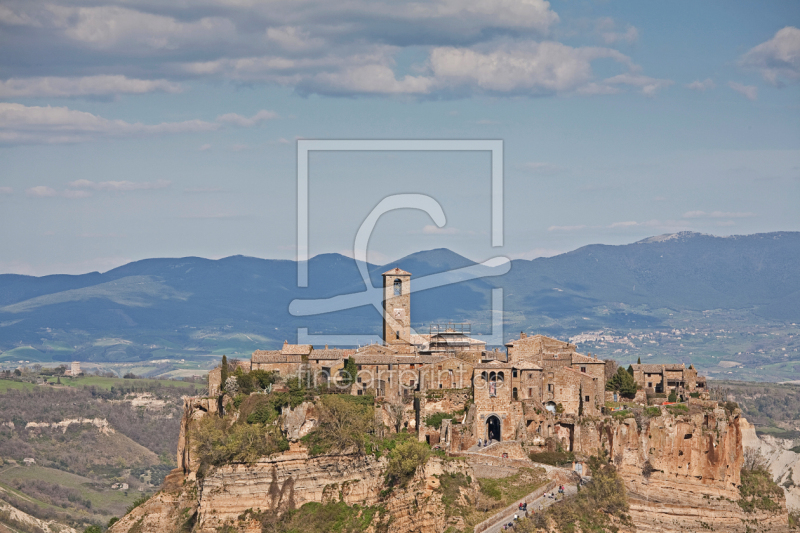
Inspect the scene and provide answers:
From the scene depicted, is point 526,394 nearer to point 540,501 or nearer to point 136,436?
point 540,501

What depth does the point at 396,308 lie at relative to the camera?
238 feet

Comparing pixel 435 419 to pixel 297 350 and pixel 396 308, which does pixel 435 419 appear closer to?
pixel 297 350

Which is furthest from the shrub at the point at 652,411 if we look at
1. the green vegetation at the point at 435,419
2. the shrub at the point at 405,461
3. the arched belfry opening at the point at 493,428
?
the shrub at the point at 405,461

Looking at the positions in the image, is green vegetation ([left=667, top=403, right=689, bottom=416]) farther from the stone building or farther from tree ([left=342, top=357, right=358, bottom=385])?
tree ([left=342, top=357, right=358, bottom=385])

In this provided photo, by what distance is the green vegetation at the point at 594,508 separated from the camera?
178 feet

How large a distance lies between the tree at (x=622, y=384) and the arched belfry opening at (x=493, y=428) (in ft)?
33.5

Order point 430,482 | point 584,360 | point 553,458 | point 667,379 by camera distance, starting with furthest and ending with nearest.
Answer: point 667,379 < point 584,360 < point 553,458 < point 430,482

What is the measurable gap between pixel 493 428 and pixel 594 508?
7711mm

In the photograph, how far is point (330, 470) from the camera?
5781 centimetres

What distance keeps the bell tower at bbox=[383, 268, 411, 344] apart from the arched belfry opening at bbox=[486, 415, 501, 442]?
37.7 feet

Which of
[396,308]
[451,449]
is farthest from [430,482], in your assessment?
[396,308]

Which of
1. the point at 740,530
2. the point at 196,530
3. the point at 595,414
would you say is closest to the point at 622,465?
the point at 595,414

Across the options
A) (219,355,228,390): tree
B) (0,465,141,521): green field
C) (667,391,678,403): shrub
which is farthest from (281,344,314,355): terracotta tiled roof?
(0,465,141,521): green field

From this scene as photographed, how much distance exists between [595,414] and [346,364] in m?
15.7
